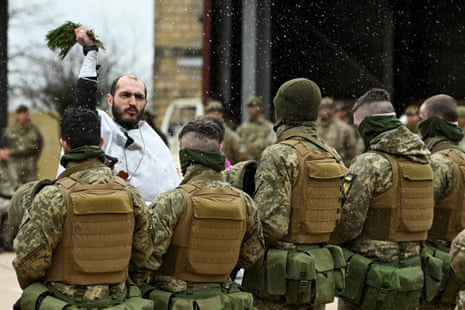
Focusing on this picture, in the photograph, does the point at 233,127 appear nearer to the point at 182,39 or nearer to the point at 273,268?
the point at 182,39

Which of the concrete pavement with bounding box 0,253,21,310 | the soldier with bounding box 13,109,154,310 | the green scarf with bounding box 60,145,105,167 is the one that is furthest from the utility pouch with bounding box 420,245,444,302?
the concrete pavement with bounding box 0,253,21,310

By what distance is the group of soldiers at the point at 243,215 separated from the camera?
5.74 m

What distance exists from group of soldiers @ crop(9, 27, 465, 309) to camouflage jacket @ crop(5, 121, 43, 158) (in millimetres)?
10199

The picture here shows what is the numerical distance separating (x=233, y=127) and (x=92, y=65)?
12.7 metres

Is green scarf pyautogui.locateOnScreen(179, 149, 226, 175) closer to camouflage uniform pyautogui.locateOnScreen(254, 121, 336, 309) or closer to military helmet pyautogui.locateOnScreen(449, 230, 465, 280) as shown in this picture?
camouflage uniform pyautogui.locateOnScreen(254, 121, 336, 309)

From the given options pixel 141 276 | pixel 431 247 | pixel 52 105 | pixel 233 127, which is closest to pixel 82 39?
pixel 141 276

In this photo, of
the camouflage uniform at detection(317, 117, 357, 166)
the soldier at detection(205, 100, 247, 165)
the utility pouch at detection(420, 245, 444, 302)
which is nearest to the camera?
the utility pouch at detection(420, 245, 444, 302)

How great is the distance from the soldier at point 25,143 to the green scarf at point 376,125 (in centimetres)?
1066

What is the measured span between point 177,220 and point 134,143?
1.31 metres

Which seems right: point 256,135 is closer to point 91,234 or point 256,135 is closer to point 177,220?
point 177,220

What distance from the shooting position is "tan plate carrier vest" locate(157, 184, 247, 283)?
6.20 metres

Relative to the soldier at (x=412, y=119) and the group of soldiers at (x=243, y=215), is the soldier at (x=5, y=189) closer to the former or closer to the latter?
the soldier at (x=412, y=119)

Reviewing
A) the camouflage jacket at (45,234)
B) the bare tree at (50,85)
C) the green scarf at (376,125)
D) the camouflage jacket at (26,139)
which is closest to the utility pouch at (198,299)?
the camouflage jacket at (45,234)

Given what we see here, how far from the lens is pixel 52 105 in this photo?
2547 cm
